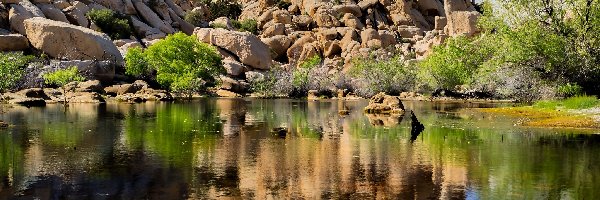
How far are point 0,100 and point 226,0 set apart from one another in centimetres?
9730

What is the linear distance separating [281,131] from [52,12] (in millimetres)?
81284

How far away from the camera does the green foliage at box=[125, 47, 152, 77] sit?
93938 millimetres

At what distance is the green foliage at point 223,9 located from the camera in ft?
513

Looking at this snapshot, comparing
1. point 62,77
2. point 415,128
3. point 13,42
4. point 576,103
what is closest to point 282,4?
point 13,42

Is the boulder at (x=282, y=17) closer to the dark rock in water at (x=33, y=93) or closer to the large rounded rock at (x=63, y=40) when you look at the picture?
the large rounded rock at (x=63, y=40)

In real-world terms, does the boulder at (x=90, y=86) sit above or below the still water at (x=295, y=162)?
above

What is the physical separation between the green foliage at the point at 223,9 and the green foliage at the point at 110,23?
40853 mm

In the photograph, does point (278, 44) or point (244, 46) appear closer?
point (244, 46)

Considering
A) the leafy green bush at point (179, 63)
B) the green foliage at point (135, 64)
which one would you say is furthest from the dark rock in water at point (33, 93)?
the green foliage at point (135, 64)

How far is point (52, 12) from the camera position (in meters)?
107

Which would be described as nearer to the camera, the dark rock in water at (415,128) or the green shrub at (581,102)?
the dark rock in water at (415,128)

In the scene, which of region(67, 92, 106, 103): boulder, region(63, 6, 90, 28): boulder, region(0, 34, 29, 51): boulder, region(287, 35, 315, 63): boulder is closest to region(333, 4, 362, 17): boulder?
region(287, 35, 315, 63): boulder

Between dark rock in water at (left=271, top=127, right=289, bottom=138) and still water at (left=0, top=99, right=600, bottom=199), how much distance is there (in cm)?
26

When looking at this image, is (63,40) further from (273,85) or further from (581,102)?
(581,102)
